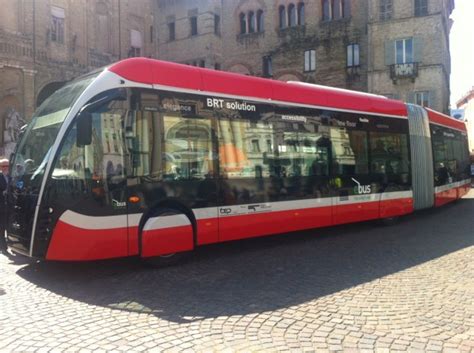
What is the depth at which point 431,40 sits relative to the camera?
32.3 m

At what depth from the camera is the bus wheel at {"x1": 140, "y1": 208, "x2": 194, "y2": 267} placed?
695cm

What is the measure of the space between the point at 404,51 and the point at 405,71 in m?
1.65

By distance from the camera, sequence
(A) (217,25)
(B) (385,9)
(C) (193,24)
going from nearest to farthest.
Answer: (B) (385,9) → (A) (217,25) → (C) (193,24)

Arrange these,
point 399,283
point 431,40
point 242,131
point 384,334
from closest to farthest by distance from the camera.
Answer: point 384,334 < point 399,283 < point 242,131 < point 431,40

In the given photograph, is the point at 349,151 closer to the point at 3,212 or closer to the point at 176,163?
the point at 176,163

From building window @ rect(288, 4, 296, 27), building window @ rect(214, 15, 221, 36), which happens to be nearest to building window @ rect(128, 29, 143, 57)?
building window @ rect(214, 15, 221, 36)

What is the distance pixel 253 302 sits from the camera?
18.0ft

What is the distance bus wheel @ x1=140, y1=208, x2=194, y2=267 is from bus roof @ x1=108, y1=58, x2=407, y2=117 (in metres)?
2.07

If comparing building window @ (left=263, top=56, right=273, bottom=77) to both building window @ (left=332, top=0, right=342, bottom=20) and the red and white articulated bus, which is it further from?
the red and white articulated bus

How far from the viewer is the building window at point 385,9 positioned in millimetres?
33625

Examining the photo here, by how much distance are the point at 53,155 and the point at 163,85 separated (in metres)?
1.98

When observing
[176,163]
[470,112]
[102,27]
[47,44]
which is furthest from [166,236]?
[470,112]

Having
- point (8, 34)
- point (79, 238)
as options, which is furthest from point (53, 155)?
point (8, 34)

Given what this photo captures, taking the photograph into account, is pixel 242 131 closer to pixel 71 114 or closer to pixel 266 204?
pixel 266 204
